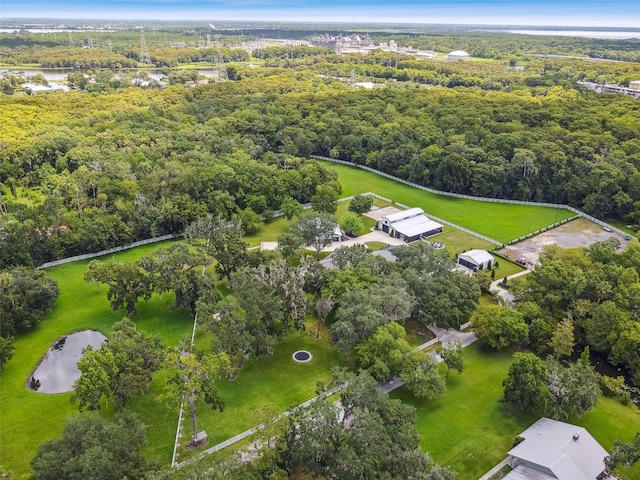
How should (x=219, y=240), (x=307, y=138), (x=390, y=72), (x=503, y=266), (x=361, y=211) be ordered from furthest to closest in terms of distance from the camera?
(x=390, y=72)
(x=307, y=138)
(x=361, y=211)
(x=503, y=266)
(x=219, y=240)

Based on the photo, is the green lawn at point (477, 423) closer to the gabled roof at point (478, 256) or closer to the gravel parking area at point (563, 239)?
the gabled roof at point (478, 256)

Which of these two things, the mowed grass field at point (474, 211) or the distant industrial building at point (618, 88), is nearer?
the mowed grass field at point (474, 211)

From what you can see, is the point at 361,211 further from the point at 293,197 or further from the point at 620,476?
the point at 620,476

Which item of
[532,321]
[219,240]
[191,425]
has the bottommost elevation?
[191,425]

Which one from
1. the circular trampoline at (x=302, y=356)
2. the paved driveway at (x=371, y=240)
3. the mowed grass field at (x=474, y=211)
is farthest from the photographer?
the mowed grass field at (x=474, y=211)

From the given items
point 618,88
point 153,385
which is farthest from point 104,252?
point 618,88

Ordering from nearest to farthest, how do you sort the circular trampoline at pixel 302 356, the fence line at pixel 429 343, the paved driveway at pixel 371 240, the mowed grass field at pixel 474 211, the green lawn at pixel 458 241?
the circular trampoline at pixel 302 356 < the fence line at pixel 429 343 < the green lawn at pixel 458 241 < the paved driveway at pixel 371 240 < the mowed grass field at pixel 474 211

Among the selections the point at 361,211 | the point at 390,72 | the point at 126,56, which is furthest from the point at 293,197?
the point at 126,56

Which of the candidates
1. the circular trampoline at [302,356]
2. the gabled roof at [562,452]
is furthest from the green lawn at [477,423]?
the circular trampoline at [302,356]
